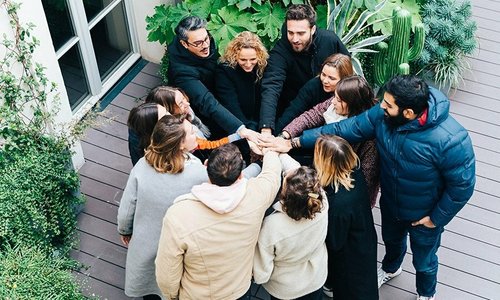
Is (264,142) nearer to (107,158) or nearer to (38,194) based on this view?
(38,194)

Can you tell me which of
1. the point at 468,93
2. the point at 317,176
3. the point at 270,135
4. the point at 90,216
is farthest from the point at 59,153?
the point at 468,93

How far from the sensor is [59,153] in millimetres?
4219

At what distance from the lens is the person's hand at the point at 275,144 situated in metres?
3.77

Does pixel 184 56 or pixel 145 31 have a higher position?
pixel 184 56

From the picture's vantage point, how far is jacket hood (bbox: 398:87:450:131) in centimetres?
322

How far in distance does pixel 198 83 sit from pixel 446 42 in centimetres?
275

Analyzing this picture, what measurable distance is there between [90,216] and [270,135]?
1.55 meters

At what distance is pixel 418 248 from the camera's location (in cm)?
381

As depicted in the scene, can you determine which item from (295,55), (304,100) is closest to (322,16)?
(295,55)

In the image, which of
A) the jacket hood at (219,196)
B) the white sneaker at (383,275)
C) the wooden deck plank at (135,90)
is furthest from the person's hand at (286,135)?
the wooden deck plank at (135,90)

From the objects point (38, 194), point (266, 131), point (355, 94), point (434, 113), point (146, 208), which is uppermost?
point (434, 113)

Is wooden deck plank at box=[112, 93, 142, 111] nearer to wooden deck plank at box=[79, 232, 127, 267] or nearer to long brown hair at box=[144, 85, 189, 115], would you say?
wooden deck plank at box=[79, 232, 127, 267]

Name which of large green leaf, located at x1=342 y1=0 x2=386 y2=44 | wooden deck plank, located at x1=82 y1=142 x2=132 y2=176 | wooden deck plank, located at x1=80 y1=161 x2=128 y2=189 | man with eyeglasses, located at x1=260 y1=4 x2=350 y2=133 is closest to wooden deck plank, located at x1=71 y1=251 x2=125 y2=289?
wooden deck plank, located at x1=80 y1=161 x2=128 y2=189

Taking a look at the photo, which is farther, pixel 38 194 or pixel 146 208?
pixel 38 194
